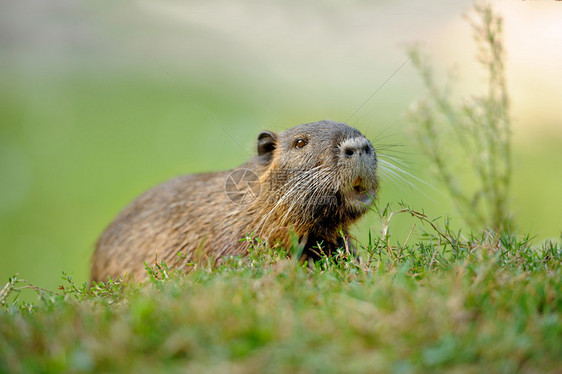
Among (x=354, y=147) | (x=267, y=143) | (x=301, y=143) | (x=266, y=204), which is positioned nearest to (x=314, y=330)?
(x=354, y=147)

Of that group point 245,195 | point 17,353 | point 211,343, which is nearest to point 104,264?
point 245,195

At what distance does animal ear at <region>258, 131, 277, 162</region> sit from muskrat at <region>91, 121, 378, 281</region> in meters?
0.01

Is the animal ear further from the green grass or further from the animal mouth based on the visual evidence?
the green grass

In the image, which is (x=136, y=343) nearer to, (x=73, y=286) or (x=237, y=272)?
(x=237, y=272)

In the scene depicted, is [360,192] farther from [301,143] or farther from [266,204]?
[266,204]

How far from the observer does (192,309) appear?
86.7 inches

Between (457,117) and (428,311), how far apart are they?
186 inches

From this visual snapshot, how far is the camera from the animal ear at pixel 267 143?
5.09 metres

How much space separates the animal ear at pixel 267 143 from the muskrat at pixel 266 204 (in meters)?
0.01

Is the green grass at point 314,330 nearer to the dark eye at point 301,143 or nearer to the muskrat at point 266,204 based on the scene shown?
the muskrat at point 266,204

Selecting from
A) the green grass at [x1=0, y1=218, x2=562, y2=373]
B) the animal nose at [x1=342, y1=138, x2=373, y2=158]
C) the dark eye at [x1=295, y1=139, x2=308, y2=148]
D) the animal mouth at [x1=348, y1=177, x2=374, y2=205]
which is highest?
the dark eye at [x1=295, y1=139, x2=308, y2=148]

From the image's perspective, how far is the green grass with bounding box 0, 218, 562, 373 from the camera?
1917mm

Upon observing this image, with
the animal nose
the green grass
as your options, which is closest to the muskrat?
the animal nose

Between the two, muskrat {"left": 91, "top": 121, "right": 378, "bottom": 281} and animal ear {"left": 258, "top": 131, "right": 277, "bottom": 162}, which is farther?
animal ear {"left": 258, "top": 131, "right": 277, "bottom": 162}
